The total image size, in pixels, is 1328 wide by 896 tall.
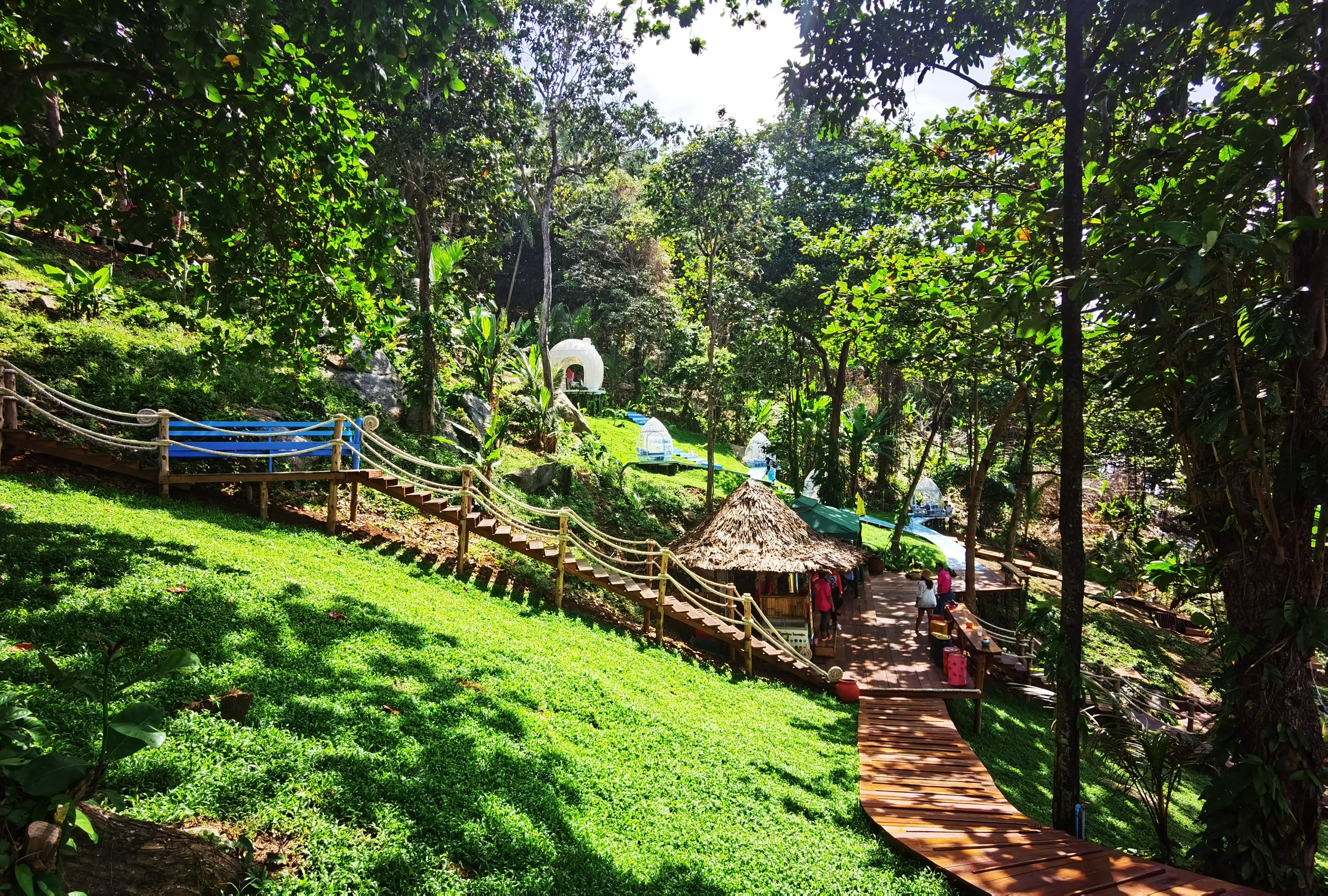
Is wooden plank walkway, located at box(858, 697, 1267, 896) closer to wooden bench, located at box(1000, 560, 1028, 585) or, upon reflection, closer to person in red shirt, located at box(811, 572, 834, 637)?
person in red shirt, located at box(811, 572, 834, 637)

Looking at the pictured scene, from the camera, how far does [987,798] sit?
6.85 m

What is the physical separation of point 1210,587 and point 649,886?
17.9 ft

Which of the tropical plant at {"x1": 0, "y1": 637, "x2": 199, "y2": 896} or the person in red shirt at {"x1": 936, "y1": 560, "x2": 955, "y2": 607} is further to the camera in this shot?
the person in red shirt at {"x1": 936, "y1": 560, "x2": 955, "y2": 607}

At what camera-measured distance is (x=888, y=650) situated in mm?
13703

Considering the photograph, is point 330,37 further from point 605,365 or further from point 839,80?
point 605,365

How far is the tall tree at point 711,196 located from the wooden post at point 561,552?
7.41m

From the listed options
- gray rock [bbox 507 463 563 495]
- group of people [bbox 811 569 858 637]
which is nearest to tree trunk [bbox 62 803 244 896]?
group of people [bbox 811 569 858 637]

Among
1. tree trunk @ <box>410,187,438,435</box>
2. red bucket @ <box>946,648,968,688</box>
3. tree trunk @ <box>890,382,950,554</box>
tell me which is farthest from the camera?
tree trunk @ <box>890,382,950,554</box>

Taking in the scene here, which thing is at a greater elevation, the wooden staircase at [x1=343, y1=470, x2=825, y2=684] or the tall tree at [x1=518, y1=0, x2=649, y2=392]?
the tall tree at [x1=518, y1=0, x2=649, y2=392]

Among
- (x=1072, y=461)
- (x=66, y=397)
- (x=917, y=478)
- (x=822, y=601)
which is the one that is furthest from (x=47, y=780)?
(x=917, y=478)

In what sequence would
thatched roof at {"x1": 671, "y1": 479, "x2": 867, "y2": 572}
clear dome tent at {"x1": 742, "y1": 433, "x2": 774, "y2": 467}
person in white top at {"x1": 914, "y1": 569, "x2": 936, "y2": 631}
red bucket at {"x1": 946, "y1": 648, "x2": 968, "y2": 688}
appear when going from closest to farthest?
red bucket at {"x1": 946, "y1": 648, "x2": 968, "y2": 688} < thatched roof at {"x1": 671, "y1": 479, "x2": 867, "y2": 572} < person in white top at {"x1": 914, "y1": 569, "x2": 936, "y2": 631} < clear dome tent at {"x1": 742, "y1": 433, "x2": 774, "y2": 467}

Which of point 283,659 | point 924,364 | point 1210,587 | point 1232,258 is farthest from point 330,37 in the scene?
point 924,364

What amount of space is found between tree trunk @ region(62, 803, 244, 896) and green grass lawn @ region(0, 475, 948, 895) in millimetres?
443

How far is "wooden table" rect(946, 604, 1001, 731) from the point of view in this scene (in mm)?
10430
